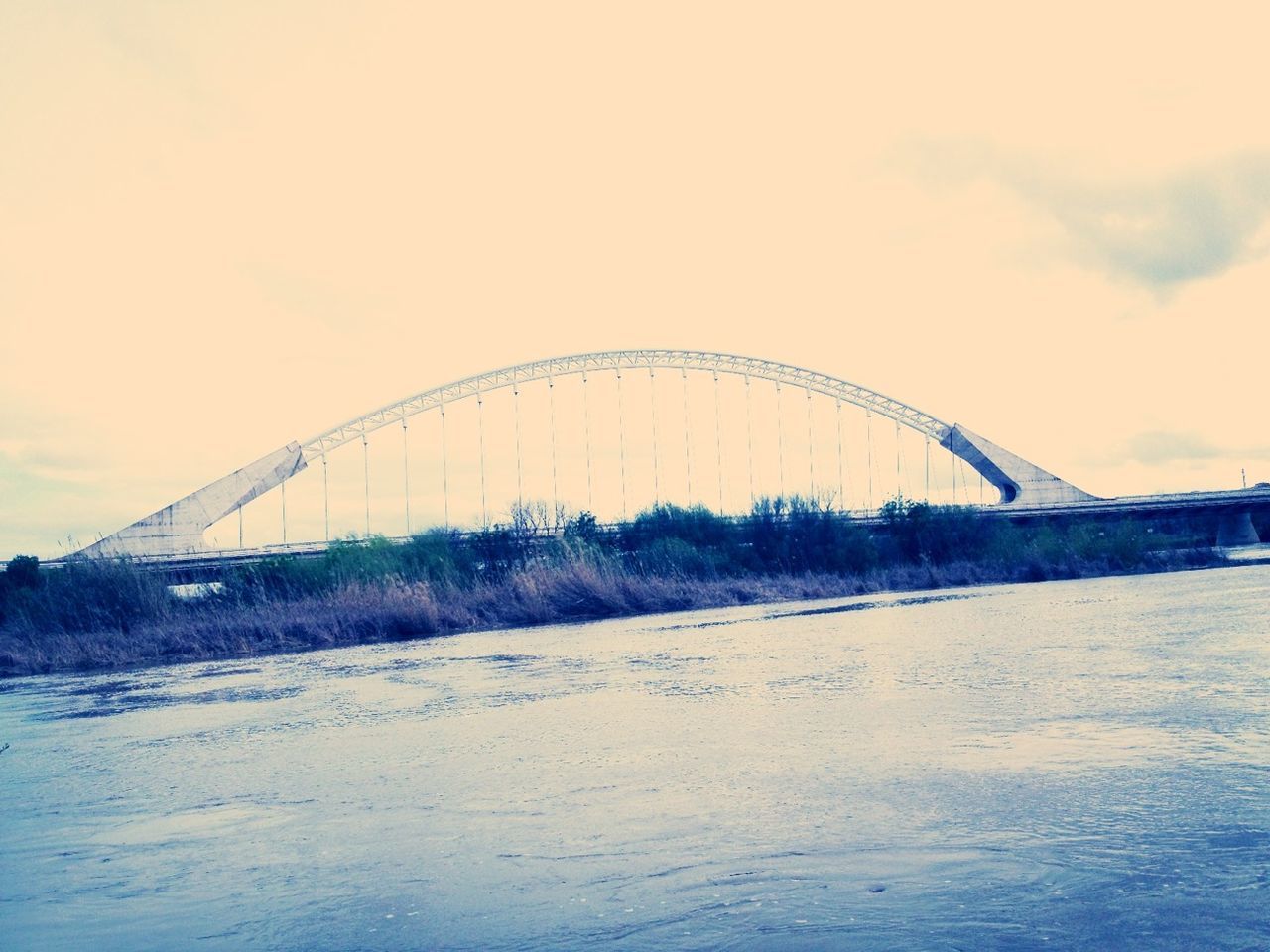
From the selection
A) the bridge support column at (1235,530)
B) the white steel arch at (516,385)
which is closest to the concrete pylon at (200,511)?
the white steel arch at (516,385)

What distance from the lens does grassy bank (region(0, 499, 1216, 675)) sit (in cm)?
2250

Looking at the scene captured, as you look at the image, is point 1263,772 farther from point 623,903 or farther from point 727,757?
point 623,903

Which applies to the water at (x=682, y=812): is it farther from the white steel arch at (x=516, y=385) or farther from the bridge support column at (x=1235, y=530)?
the bridge support column at (x=1235, y=530)

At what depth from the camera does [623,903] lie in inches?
171

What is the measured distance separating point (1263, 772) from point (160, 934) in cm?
517

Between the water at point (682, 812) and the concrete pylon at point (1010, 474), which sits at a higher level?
the concrete pylon at point (1010, 474)

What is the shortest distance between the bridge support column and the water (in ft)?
225

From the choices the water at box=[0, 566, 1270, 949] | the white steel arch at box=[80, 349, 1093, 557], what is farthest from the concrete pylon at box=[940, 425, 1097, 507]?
the water at box=[0, 566, 1270, 949]

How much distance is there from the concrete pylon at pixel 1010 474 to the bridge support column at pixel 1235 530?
12.2 m

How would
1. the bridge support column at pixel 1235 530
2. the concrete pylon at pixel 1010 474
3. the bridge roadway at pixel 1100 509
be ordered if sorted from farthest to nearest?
the bridge support column at pixel 1235 530
the concrete pylon at pixel 1010 474
the bridge roadway at pixel 1100 509

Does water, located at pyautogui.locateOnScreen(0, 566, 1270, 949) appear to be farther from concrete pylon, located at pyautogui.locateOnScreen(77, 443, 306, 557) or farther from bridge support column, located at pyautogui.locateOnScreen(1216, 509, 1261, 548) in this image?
bridge support column, located at pyautogui.locateOnScreen(1216, 509, 1261, 548)

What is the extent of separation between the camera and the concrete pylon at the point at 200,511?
54.7m

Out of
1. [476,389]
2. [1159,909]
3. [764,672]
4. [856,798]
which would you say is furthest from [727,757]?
[476,389]

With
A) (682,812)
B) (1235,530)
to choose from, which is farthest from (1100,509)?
(682,812)
